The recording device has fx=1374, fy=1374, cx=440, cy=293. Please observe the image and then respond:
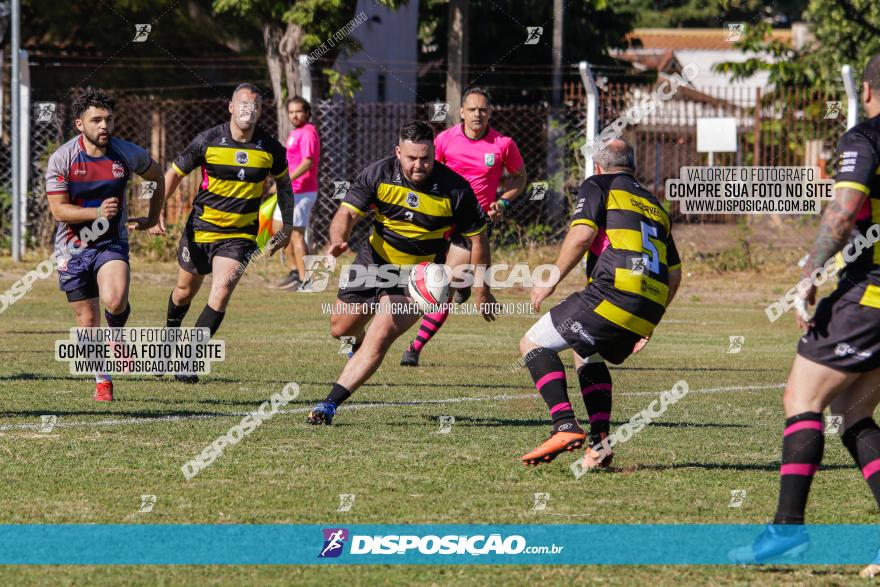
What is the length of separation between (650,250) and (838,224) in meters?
2.05

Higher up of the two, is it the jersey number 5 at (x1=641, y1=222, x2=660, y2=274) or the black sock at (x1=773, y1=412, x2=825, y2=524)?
the jersey number 5 at (x1=641, y1=222, x2=660, y2=274)

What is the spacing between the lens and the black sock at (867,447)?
18.6 ft

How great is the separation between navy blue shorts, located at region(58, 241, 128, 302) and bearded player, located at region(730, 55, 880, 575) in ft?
19.1

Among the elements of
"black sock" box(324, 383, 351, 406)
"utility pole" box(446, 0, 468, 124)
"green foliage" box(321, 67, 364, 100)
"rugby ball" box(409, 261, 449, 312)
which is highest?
"utility pole" box(446, 0, 468, 124)

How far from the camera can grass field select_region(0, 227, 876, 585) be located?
6129 mm

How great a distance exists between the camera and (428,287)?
343 inches

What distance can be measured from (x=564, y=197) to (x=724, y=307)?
11.7ft

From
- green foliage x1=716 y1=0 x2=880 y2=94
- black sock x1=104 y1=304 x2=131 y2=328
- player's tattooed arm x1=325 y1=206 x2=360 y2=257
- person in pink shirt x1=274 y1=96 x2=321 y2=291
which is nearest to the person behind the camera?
player's tattooed arm x1=325 y1=206 x2=360 y2=257

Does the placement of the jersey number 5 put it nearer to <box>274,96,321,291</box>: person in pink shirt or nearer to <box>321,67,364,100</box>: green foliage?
<box>274,96,321,291</box>: person in pink shirt

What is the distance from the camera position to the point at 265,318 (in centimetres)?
1566

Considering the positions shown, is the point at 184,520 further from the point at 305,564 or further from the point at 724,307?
the point at 724,307

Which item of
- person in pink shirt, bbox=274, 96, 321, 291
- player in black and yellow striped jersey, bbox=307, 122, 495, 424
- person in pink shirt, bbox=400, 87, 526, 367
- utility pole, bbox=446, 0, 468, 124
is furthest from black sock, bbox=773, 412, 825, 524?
utility pole, bbox=446, 0, 468, 124

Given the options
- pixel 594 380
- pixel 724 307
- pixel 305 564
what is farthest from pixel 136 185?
pixel 305 564

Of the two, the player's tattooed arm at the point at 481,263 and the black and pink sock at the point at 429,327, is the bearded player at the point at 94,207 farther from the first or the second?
the black and pink sock at the point at 429,327
